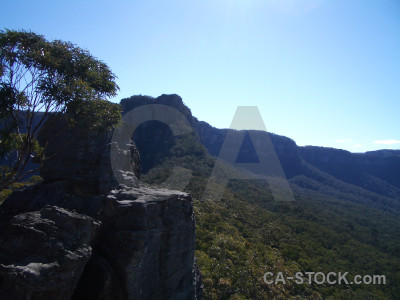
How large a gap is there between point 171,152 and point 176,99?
60.3ft

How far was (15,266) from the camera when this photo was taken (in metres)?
6.21

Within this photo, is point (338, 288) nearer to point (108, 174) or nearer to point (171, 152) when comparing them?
point (108, 174)

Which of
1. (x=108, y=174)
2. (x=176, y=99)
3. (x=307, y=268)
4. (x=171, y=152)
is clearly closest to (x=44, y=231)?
(x=108, y=174)

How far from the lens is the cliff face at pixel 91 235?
6.65 metres
